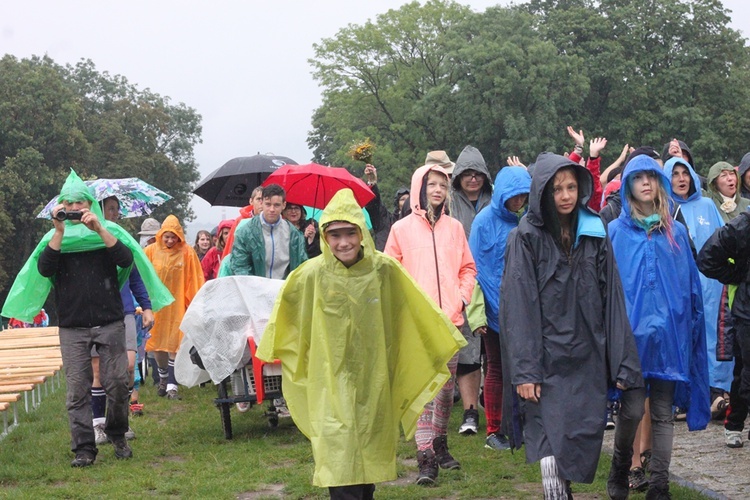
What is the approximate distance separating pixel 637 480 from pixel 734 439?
5.72 ft

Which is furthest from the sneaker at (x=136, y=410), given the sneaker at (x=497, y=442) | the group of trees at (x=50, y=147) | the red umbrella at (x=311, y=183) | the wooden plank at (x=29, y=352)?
the group of trees at (x=50, y=147)

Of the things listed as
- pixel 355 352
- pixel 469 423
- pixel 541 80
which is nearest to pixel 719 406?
pixel 469 423

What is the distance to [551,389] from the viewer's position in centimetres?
523

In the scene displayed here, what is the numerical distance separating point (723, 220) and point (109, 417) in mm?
5270

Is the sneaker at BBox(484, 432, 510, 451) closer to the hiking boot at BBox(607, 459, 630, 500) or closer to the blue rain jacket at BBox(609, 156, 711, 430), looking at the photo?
the hiking boot at BBox(607, 459, 630, 500)

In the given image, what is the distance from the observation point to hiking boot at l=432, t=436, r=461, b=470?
7469mm

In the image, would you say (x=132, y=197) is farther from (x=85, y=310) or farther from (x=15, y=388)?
(x=85, y=310)

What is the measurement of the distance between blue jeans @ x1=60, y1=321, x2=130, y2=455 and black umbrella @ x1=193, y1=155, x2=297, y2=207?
6163 mm

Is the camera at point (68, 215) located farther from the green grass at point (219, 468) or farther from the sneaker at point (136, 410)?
the sneaker at point (136, 410)

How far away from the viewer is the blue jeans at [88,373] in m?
8.23

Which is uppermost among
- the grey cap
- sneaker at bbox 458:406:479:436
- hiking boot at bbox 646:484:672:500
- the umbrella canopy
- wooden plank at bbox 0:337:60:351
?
the umbrella canopy

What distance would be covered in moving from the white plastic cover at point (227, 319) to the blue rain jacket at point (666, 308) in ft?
12.0

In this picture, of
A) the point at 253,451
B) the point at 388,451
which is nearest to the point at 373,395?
the point at 388,451

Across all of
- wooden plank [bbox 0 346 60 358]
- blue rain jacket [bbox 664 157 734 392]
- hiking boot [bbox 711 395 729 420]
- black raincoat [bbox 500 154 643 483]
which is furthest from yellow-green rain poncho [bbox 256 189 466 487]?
wooden plank [bbox 0 346 60 358]
